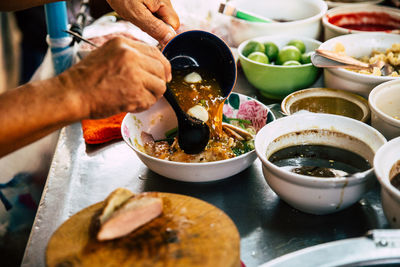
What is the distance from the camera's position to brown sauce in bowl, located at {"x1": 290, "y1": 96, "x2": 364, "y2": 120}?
1810 mm

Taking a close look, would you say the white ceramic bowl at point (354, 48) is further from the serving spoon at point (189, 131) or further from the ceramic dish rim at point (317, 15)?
the serving spoon at point (189, 131)

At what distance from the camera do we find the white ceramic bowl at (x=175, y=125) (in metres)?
1.40

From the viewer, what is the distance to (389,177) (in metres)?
1.19

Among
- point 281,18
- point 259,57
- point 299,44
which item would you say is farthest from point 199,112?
point 281,18

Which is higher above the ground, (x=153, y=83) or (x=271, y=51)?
(x=153, y=83)

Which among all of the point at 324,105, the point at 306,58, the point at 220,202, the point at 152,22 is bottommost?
the point at 220,202

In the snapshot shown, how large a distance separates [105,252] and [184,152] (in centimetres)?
67

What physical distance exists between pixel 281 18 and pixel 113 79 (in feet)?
6.39

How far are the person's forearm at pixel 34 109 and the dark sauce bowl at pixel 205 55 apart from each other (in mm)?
660

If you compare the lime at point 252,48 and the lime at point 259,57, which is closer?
the lime at point 259,57

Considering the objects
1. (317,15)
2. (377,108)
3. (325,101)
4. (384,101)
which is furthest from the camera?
(317,15)

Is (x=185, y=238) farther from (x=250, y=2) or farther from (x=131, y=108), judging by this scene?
(x=250, y=2)

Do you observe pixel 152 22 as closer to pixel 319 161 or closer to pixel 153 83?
pixel 153 83

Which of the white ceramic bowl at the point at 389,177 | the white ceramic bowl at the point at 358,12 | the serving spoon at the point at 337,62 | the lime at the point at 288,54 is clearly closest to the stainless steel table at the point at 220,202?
the white ceramic bowl at the point at 389,177
